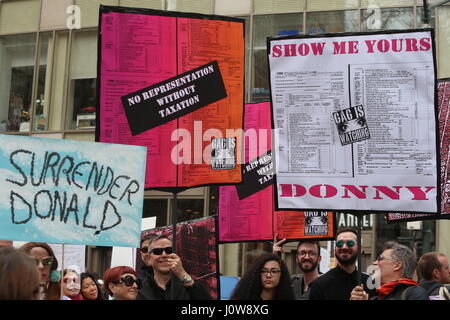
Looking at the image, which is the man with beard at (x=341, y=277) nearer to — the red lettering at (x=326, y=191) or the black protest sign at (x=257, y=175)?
the red lettering at (x=326, y=191)

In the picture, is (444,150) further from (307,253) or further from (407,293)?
(407,293)

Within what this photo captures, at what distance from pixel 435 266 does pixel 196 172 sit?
2.20 metres

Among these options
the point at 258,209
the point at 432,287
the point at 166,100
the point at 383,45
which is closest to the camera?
the point at 383,45

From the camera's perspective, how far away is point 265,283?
4.41 m

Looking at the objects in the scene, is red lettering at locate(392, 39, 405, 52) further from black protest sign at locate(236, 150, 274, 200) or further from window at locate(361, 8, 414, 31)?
window at locate(361, 8, 414, 31)

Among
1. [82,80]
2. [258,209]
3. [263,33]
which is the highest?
[263,33]

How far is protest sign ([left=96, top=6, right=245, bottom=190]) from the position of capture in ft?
17.5

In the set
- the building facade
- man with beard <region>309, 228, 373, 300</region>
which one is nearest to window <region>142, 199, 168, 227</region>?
the building facade

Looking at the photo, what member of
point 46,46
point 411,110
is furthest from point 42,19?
point 411,110

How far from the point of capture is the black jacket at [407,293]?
171 inches

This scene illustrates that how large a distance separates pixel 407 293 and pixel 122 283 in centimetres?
221

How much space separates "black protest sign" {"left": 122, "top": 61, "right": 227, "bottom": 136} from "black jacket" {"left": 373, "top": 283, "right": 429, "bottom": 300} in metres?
1.92

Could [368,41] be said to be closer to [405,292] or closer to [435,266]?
[405,292]

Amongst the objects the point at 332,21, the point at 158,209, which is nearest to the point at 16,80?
the point at 158,209
